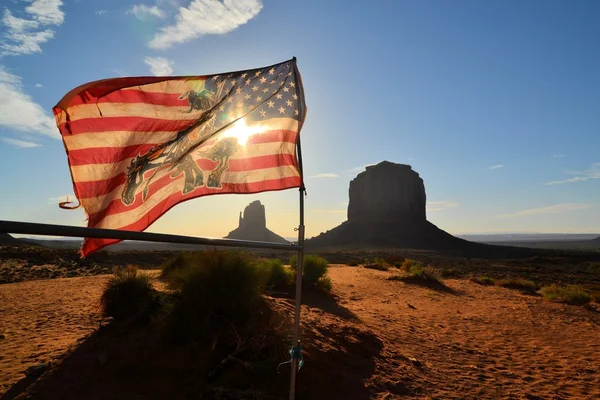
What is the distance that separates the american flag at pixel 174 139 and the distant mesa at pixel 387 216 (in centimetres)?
8927

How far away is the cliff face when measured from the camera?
11781cm

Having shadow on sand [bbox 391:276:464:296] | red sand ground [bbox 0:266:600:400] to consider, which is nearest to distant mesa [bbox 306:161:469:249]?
shadow on sand [bbox 391:276:464:296]

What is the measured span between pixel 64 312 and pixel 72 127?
7.88 m

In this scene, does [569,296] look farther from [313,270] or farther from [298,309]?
[298,309]

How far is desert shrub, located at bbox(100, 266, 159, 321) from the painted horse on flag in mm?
3813

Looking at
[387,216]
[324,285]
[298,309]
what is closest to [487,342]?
[324,285]

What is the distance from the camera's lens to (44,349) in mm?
6438

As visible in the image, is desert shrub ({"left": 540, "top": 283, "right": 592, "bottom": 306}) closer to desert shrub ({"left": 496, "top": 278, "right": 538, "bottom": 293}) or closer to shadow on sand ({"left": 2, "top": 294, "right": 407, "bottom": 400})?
desert shrub ({"left": 496, "top": 278, "right": 538, "bottom": 293})

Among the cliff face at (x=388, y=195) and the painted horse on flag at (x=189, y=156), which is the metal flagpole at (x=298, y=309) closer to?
the painted horse on flag at (x=189, y=156)

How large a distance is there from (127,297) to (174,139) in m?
5.04

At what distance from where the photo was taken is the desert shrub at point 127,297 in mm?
7668

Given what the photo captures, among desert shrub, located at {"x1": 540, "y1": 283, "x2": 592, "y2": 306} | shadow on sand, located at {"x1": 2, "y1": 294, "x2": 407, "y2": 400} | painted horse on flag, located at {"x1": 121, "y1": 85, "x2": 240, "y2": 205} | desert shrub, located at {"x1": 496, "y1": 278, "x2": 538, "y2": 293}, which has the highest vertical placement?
painted horse on flag, located at {"x1": 121, "y1": 85, "x2": 240, "y2": 205}

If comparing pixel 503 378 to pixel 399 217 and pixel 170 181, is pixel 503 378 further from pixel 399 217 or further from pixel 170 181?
pixel 399 217

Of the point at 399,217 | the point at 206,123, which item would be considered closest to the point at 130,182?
the point at 206,123
